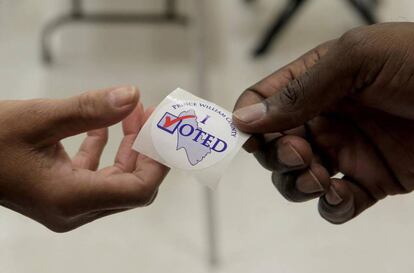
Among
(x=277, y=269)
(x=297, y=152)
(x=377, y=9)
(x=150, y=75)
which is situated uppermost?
(x=297, y=152)

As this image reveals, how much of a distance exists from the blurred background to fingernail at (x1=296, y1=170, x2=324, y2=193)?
0.64 meters

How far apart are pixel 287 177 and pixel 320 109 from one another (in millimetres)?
122

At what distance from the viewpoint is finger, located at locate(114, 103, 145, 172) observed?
31.8 inches

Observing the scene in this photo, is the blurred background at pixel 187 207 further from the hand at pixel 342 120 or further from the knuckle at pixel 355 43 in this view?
the knuckle at pixel 355 43

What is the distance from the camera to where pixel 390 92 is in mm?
806

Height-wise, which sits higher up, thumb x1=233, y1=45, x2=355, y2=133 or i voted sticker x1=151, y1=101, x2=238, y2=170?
thumb x1=233, y1=45, x2=355, y2=133

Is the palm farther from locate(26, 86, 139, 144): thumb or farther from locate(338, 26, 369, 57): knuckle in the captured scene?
locate(338, 26, 369, 57): knuckle

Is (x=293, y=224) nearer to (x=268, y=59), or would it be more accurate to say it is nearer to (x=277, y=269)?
(x=277, y=269)

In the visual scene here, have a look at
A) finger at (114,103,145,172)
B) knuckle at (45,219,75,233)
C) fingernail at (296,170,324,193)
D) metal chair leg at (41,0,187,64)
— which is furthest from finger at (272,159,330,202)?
metal chair leg at (41,0,187,64)

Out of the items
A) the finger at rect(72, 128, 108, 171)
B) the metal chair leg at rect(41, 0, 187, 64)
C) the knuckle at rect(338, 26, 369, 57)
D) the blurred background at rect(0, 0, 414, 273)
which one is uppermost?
the knuckle at rect(338, 26, 369, 57)

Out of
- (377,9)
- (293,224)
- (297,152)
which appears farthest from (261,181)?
(377,9)

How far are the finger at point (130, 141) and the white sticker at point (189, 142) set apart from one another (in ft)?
0.19

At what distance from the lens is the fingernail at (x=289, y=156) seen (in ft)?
2.62

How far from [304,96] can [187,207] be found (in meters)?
0.86
